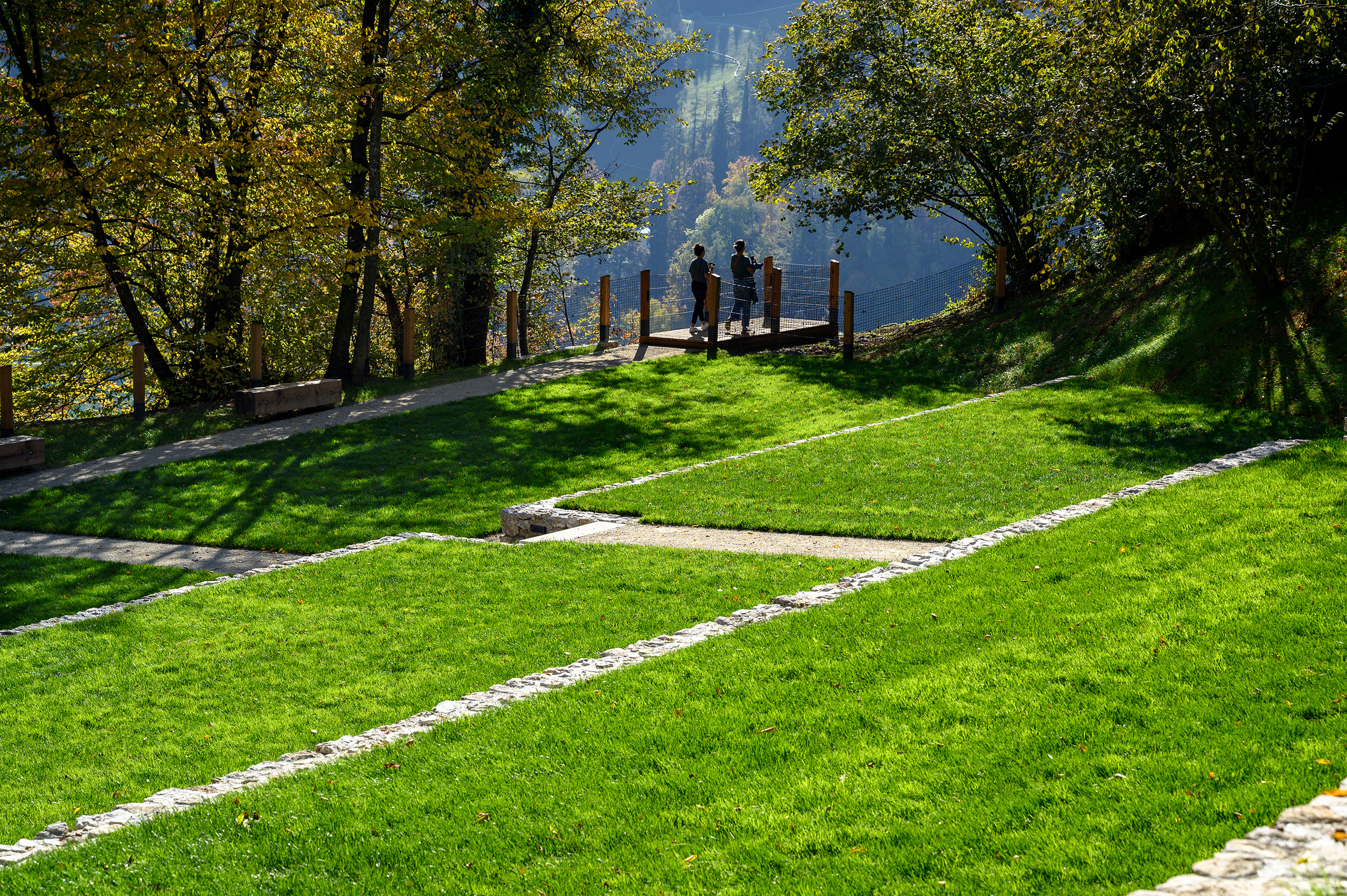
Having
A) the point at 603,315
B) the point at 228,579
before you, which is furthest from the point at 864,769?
the point at 603,315

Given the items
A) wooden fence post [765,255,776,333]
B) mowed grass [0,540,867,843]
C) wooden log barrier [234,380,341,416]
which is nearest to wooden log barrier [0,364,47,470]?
wooden log barrier [234,380,341,416]

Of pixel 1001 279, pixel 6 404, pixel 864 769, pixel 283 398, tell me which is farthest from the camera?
pixel 1001 279

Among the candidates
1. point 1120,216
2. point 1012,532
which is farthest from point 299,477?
point 1120,216

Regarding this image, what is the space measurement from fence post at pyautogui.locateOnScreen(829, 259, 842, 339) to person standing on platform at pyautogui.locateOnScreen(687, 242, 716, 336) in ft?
8.48

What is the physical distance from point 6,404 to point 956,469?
14.1 metres

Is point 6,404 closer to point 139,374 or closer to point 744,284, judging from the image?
point 139,374

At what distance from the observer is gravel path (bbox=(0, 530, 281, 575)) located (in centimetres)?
1116

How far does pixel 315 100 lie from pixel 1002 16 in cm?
1345

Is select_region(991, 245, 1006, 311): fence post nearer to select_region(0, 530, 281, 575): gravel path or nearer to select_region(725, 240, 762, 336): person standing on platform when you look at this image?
select_region(725, 240, 762, 336): person standing on platform

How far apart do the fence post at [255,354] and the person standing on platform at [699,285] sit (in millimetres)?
8826

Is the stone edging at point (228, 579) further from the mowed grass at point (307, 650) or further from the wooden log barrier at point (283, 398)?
the wooden log barrier at point (283, 398)

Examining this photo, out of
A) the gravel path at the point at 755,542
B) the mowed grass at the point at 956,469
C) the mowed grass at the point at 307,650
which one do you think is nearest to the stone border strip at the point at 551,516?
the mowed grass at the point at 956,469

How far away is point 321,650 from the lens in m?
8.10

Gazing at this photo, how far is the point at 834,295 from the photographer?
76.4ft
